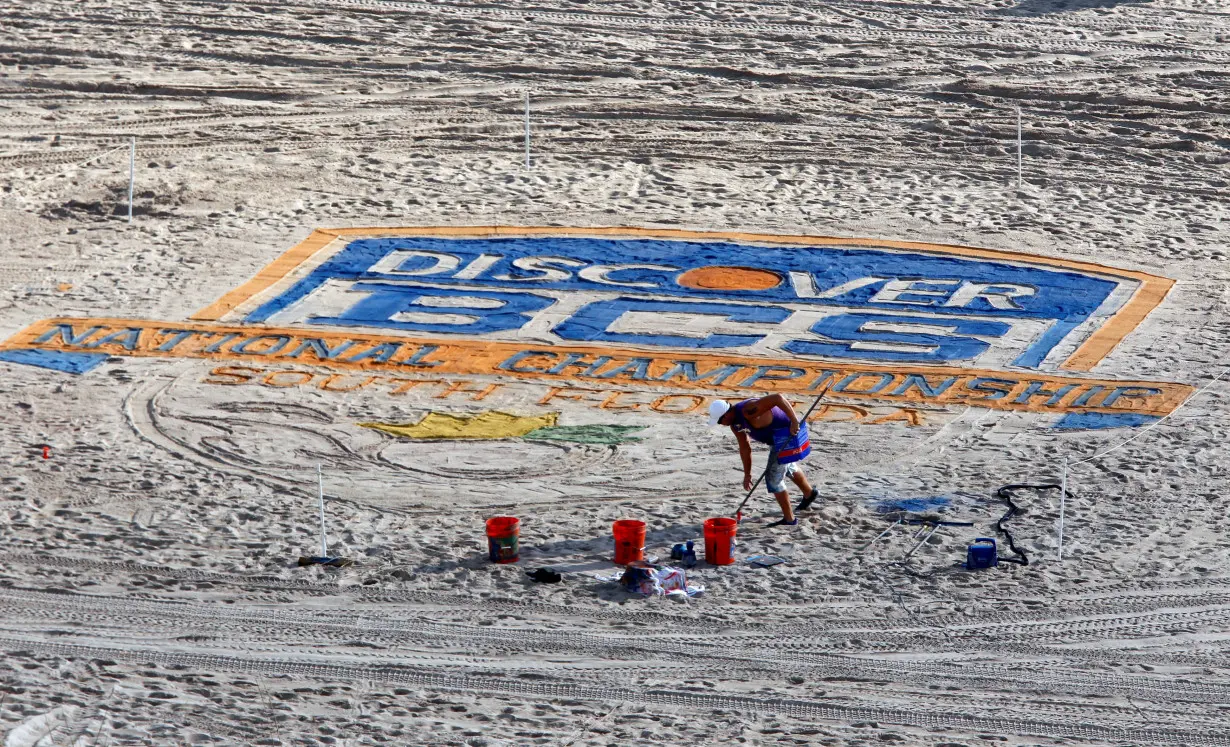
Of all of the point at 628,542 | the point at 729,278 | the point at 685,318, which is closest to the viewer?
the point at 628,542

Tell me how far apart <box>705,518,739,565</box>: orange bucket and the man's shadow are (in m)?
18.5

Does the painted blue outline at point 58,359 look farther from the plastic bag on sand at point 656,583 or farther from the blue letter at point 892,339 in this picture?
the plastic bag on sand at point 656,583

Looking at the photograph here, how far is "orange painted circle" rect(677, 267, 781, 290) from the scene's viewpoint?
19969 mm

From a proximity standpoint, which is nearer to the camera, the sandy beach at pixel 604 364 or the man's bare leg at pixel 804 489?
the sandy beach at pixel 604 364

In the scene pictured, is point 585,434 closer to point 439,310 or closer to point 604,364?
point 604,364

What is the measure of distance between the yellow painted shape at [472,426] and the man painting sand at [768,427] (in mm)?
2682

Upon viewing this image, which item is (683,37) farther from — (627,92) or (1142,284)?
(1142,284)

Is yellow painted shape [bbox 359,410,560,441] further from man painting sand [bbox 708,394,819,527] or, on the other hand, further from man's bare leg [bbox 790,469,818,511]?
man's bare leg [bbox 790,469,818,511]

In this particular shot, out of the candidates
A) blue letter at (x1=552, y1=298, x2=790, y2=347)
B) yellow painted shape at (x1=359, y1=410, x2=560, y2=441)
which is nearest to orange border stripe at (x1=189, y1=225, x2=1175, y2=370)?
blue letter at (x1=552, y1=298, x2=790, y2=347)

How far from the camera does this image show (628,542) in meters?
13.0

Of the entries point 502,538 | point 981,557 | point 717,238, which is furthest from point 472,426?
point 717,238

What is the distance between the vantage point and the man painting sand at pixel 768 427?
13.5 metres

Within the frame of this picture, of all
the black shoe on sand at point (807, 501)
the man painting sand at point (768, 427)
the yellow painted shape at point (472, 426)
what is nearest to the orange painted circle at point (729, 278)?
the yellow painted shape at point (472, 426)

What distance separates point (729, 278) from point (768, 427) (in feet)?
22.2
